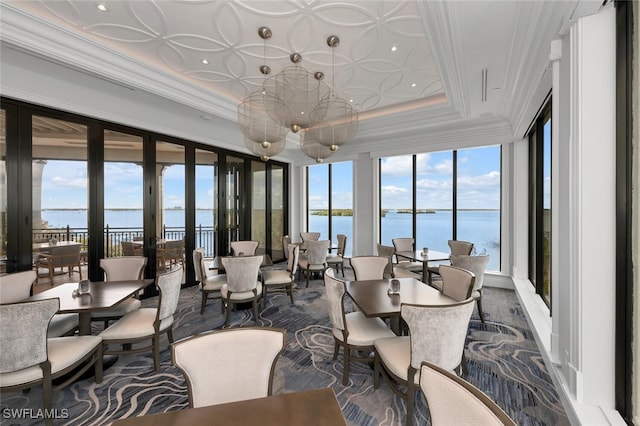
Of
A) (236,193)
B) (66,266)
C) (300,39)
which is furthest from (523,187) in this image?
(66,266)

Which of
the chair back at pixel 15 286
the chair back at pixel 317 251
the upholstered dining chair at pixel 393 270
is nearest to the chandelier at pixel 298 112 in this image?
the chair back at pixel 317 251

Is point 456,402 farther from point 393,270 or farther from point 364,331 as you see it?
point 393,270

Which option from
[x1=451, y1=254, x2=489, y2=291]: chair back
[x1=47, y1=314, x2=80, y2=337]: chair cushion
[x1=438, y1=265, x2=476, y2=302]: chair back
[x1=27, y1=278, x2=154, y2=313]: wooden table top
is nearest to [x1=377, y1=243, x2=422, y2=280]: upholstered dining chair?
[x1=451, y1=254, x2=489, y2=291]: chair back

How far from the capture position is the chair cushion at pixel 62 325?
8.31ft

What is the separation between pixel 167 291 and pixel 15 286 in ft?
4.97

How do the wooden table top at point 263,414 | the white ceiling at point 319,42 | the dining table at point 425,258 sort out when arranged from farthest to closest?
the dining table at point 425,258
the white ceiling at point 319,42
the wooden table top at point 263,414

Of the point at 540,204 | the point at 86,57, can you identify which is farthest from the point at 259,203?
the point at 540,204

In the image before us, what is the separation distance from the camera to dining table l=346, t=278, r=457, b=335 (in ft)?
7.41

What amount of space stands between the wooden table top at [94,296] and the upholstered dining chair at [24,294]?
0.54 ft

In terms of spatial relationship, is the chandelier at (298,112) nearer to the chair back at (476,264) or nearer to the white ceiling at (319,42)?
the white ceiling at (319,42)

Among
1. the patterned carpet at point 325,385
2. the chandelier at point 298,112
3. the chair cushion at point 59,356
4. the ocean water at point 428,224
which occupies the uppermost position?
the chandelier at point 298,112

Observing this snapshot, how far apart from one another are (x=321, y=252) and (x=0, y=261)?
14.8 ft

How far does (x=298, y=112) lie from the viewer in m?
3.09

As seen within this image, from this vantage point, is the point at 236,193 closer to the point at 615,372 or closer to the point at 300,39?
the point at 300,39
